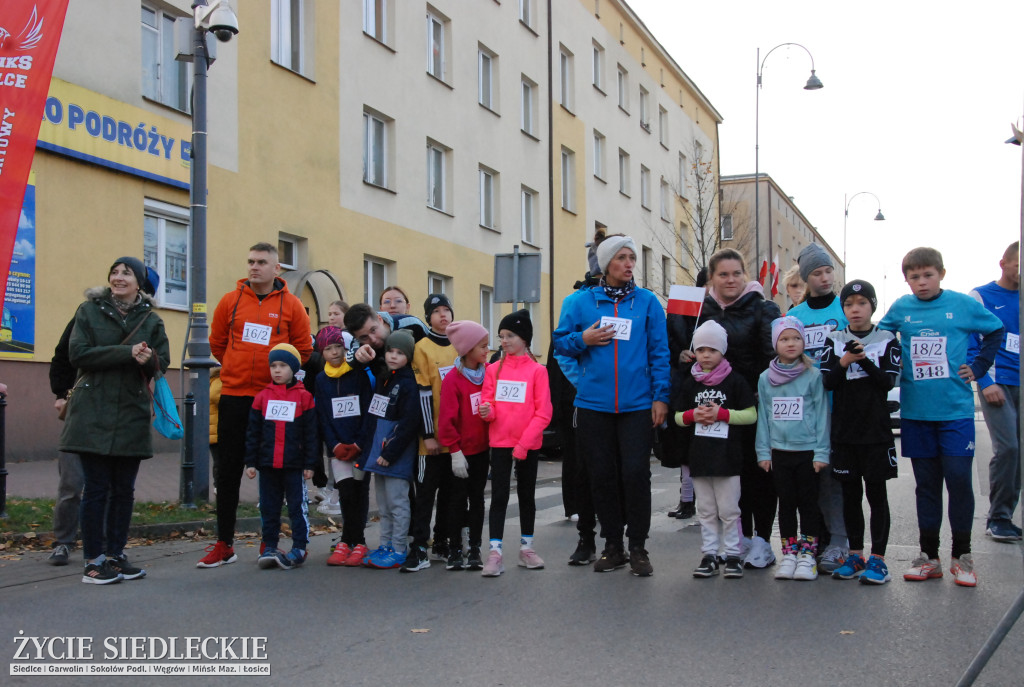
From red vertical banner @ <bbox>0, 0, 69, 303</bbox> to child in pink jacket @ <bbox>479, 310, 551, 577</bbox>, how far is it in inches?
130

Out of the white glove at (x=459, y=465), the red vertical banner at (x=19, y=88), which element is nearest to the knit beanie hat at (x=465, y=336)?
the white glove at (x=459, y=465)

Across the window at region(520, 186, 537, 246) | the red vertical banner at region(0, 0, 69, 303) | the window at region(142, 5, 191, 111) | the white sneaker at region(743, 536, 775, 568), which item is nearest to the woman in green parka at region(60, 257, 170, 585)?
the red vertical banner at region(0, 0, 69, 303)

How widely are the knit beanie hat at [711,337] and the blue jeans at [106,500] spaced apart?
3.67 metres

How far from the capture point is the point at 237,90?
1748 cm

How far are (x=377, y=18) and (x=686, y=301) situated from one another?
1726 cm

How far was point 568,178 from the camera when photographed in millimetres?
33344

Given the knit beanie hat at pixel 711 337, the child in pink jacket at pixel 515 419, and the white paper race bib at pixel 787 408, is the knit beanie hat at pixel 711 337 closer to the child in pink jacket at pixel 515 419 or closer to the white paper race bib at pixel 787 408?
the white paper race bib at pixel 787 408

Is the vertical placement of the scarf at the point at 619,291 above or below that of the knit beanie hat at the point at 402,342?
above

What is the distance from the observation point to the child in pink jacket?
6805 millimetres

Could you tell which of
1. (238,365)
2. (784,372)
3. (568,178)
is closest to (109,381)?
(238,365)

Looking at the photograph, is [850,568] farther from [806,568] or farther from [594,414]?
[594,414]

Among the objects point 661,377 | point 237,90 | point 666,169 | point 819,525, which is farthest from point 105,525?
point 666,169

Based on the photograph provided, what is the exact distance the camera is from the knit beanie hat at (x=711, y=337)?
6.64m

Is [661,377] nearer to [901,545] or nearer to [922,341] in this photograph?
[922,341]
